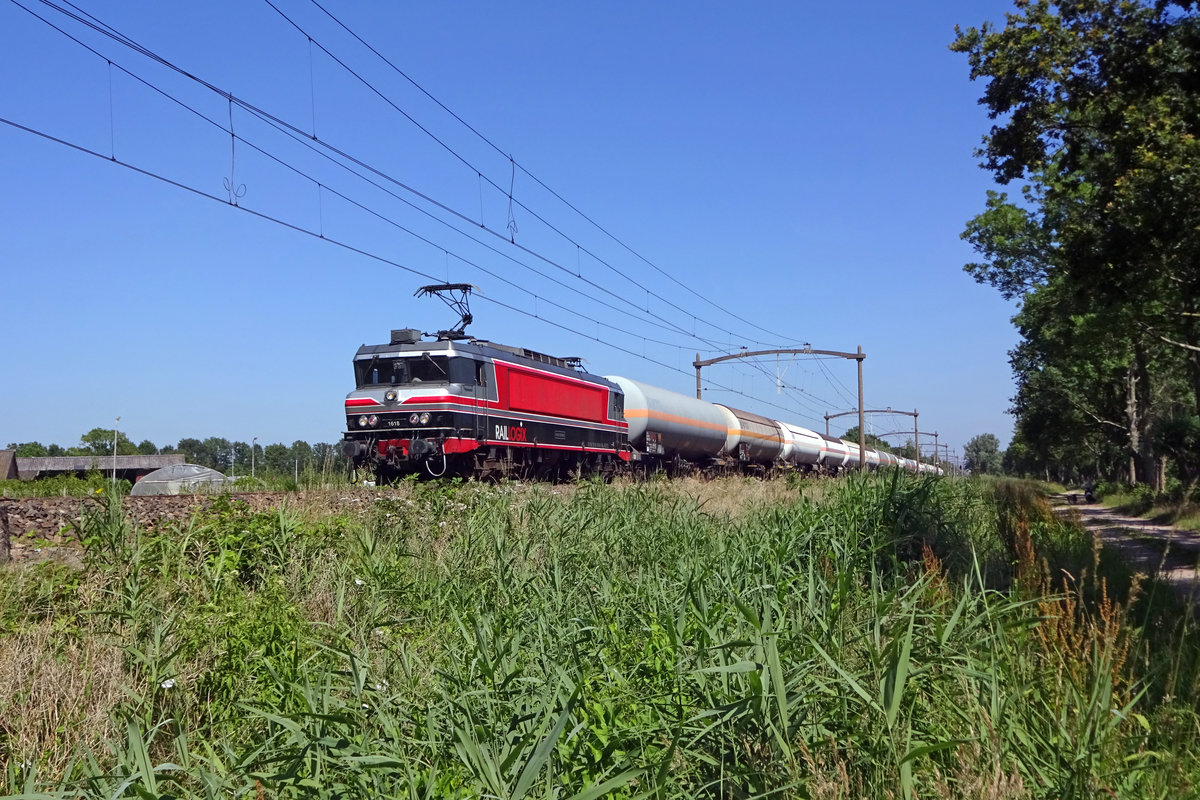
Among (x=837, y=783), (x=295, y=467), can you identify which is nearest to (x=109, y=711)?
(x=837, y=783)

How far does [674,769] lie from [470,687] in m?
1.15

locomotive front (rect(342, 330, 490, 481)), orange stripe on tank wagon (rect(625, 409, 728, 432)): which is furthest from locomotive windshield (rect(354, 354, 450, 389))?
orange stripe on tank wagon (rect(625, 409, 728, 432))

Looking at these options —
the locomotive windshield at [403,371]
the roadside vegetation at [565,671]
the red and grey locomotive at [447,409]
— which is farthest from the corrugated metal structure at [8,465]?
the roadside vegetation at [565,671]

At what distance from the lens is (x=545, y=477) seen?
2544 centimetres

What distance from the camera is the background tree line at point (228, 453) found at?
46.3 feet

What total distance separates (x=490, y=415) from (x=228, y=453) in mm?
51344

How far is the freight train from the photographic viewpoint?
20500mm

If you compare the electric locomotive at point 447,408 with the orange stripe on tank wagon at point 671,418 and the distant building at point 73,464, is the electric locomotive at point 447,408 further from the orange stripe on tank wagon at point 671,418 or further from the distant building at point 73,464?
the distant building at point 73,464

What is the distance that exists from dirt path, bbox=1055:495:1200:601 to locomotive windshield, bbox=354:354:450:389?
12.9m

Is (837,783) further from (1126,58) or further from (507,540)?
(1126,58)

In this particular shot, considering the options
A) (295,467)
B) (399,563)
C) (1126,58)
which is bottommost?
(399,563)

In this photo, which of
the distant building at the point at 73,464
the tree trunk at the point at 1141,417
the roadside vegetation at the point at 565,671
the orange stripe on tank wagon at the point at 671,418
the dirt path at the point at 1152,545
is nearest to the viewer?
the roadside vegetation at the point at 565,671

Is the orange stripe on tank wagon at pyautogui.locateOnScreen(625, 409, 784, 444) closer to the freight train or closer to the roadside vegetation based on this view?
the freight train

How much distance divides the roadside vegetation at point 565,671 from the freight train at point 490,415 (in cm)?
661
